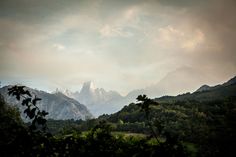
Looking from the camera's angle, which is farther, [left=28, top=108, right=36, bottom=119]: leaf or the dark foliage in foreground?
[left=28, top=108, right=36, bottom=119]: leaf

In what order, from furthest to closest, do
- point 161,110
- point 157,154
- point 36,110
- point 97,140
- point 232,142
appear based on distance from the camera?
point 161,110
point 232,142
point 97,140
point 36,110
point 157,154

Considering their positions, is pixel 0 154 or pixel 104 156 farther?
pixel 104 156

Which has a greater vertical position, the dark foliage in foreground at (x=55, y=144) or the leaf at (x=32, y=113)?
the leaf at (x=32, y=113)

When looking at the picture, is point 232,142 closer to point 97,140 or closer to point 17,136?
point 97,140

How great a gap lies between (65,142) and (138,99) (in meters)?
1.83

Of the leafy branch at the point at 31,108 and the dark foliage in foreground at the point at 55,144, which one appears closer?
the dark foliage in foreground at the point at 55,144

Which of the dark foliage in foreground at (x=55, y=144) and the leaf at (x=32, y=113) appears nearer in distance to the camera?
the dark foliage in foreground at (x=55, y=144)

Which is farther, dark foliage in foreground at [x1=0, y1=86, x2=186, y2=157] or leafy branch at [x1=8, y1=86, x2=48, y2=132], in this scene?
leafy branch at [x1=8, y1=86, x2=48, y2=132]

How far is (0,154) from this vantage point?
222 inches

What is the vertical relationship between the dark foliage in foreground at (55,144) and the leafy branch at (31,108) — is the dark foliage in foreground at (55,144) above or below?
below

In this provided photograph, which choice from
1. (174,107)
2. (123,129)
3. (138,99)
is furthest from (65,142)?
(174,107)

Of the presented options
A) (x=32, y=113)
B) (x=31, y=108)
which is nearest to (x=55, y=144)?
(x=32, y=113)

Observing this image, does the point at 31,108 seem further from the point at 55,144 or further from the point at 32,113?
the point at 55,144

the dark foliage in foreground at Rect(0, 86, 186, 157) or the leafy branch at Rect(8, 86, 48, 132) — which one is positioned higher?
the leafy branch at Rect(8, 86, 48, 132)
